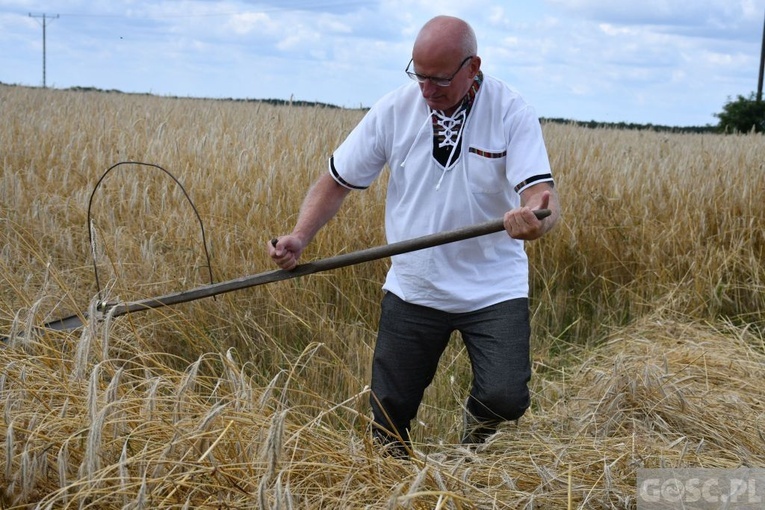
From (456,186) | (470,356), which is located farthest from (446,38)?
(470,356)

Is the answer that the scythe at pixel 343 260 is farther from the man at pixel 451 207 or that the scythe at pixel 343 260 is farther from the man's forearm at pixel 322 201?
the man's forearm at pixel 322 201

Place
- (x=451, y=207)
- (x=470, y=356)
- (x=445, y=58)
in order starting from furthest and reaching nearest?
(x=470, y=356), (x=451, y=207), (x=445, y=58)

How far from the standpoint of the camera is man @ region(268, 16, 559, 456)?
2869 millimetres

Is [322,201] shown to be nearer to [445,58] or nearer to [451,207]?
[451,207]

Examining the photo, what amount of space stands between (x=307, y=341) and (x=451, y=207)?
64.3 inches

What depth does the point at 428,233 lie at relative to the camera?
3.00 meters

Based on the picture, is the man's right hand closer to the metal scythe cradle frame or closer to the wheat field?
the metal scythe cradle frame

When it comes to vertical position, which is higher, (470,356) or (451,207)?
(451,207)

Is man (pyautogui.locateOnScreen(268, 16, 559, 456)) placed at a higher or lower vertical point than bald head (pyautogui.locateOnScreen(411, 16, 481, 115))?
lower

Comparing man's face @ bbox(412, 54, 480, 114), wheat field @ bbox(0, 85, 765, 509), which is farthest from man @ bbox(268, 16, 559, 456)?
wheat field @ bbox(0, 85, 765, 509)

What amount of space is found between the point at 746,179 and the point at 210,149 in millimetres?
3779

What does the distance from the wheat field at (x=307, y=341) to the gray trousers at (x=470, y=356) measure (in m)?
0.12

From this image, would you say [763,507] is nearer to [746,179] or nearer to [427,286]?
[427,286]

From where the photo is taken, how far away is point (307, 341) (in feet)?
14.3
